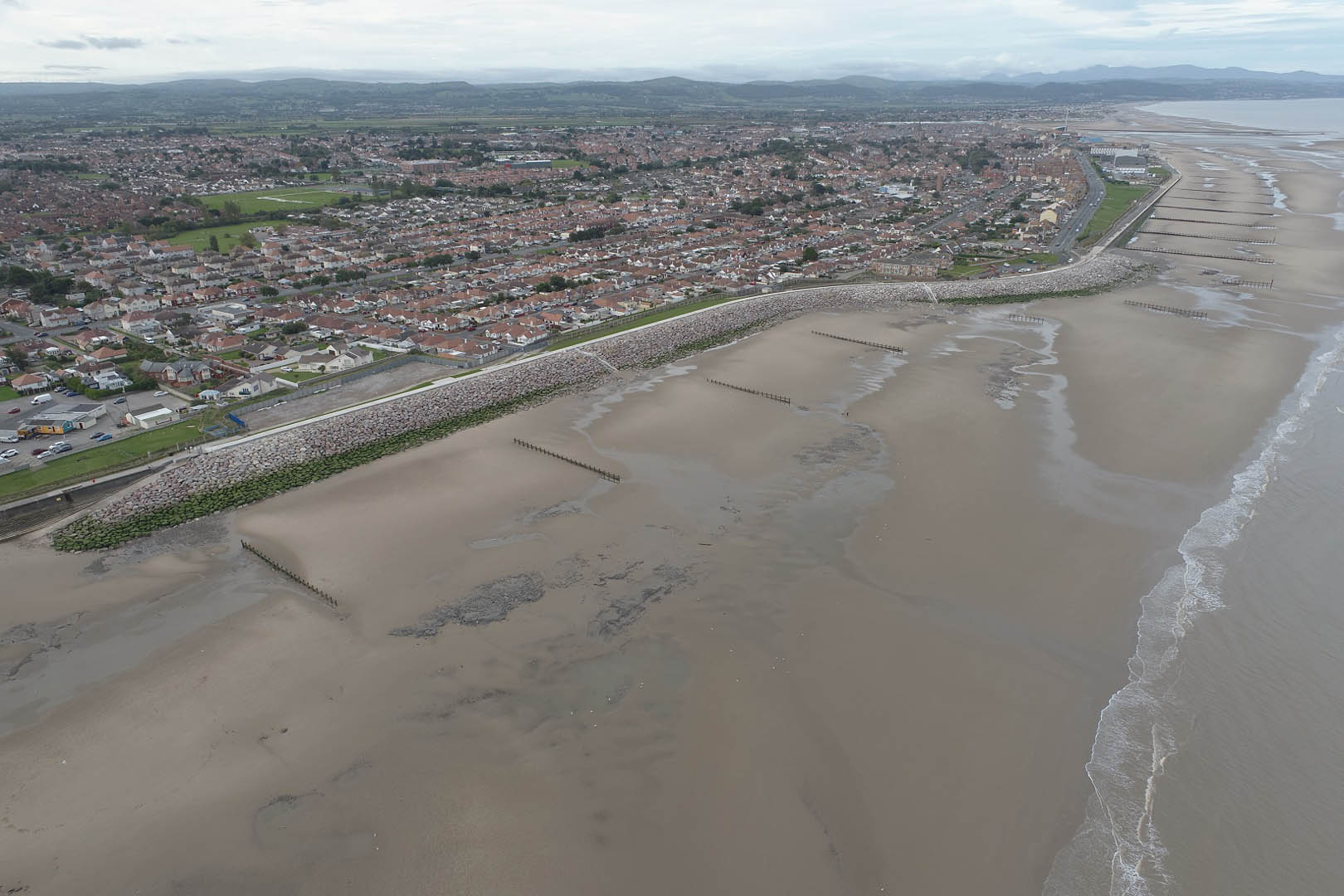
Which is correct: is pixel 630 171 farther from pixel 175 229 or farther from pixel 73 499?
pixel 73 499

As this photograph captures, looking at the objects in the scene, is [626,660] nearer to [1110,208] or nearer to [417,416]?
[417,416]

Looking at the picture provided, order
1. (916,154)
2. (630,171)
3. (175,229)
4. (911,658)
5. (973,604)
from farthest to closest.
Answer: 1. (916,154)
2. (630,171)
3. (175,229)
4. (973,604)
5. (911,658)

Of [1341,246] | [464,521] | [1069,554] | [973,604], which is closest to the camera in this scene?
[973,604]

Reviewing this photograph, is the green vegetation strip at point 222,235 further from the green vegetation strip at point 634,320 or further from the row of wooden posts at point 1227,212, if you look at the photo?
the row of wooden posts at point 1227,212

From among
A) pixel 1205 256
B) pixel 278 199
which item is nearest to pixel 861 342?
pixel 1205 256

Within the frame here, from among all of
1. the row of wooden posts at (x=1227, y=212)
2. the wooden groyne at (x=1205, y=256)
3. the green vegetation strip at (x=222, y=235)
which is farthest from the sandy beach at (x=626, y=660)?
the row of wooden posts at (x=1227, y=212)

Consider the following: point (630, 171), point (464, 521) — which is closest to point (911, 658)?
point (464, 521)
